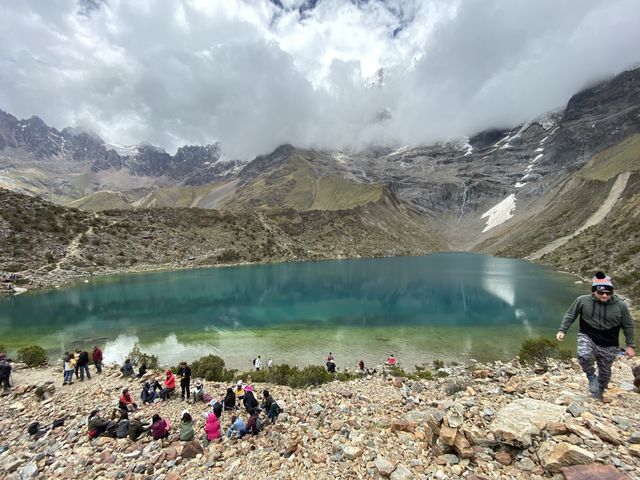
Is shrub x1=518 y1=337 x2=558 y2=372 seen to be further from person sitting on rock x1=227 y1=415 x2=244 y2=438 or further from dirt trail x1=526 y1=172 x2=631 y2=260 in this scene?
dirt trail x1=526 y1=172 x2=631 y2=260

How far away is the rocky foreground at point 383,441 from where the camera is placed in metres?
6.81

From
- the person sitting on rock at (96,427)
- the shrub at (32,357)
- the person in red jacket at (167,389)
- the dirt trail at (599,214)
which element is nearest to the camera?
the person sitting on rock at (96,427)

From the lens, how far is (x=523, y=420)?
7812mm

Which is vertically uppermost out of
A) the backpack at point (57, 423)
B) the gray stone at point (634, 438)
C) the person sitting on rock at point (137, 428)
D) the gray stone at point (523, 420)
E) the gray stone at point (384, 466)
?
the gray stone at point (634, 438)

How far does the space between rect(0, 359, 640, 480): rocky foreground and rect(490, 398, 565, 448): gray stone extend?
0.02 m

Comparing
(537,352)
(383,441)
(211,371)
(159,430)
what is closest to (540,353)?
(537,352)

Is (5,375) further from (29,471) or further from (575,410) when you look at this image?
(575,410)

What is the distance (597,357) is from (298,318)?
36.5 m

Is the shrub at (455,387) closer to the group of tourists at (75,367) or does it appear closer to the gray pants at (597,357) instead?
the gray pants at (597,357)

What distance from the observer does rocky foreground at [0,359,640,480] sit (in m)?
6.81

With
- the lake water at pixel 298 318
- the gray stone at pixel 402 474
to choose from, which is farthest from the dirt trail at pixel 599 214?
the gray stone at pixel 402 474

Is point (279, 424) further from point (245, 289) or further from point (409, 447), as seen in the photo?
point (245, 289)

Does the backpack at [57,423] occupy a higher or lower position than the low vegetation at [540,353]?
higher

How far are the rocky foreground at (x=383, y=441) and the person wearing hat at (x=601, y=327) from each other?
0.67 m
